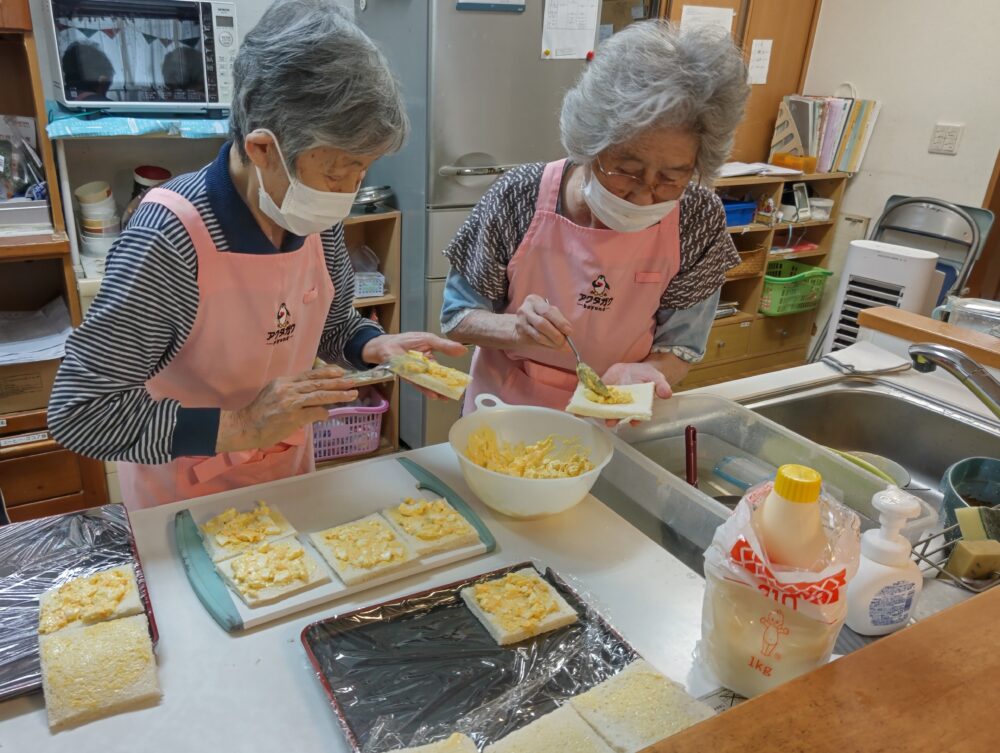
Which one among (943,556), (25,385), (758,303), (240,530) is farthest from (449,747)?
(758,303)

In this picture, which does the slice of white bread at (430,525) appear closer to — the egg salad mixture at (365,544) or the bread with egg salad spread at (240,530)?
the egg salad mixture at (365,544)

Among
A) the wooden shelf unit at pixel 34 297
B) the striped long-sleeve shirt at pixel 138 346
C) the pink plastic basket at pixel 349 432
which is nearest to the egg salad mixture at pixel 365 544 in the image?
the striped long-sleeve shirt at pixel 138 346

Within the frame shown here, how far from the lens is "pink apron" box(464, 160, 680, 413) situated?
1.63 m

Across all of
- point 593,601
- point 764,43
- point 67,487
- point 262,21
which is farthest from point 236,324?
point 764,43

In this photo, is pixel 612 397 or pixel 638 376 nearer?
pixel 612 397

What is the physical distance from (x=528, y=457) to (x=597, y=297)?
1.61 ft

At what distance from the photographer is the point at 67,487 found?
8.70ft

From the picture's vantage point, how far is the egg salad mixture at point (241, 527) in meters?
1.13

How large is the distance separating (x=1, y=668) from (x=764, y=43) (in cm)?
459

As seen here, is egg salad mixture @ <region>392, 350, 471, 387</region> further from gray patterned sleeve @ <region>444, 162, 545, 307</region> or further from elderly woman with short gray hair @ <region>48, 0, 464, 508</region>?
gray patterned sleeve @ <region>444, 162, 545, 307</region>

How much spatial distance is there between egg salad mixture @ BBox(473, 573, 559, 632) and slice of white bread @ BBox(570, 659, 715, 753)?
0.13 m

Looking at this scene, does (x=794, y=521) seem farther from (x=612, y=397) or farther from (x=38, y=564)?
(x=38, y=564)

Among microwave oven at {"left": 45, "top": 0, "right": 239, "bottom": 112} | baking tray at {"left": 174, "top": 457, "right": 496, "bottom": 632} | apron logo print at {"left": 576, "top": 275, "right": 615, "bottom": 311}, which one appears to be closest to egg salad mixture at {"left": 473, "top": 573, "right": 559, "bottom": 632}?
baking tray at {"left": 174, "top": 457, "right": 496, "bottom": 632}

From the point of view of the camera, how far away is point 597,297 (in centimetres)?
167
